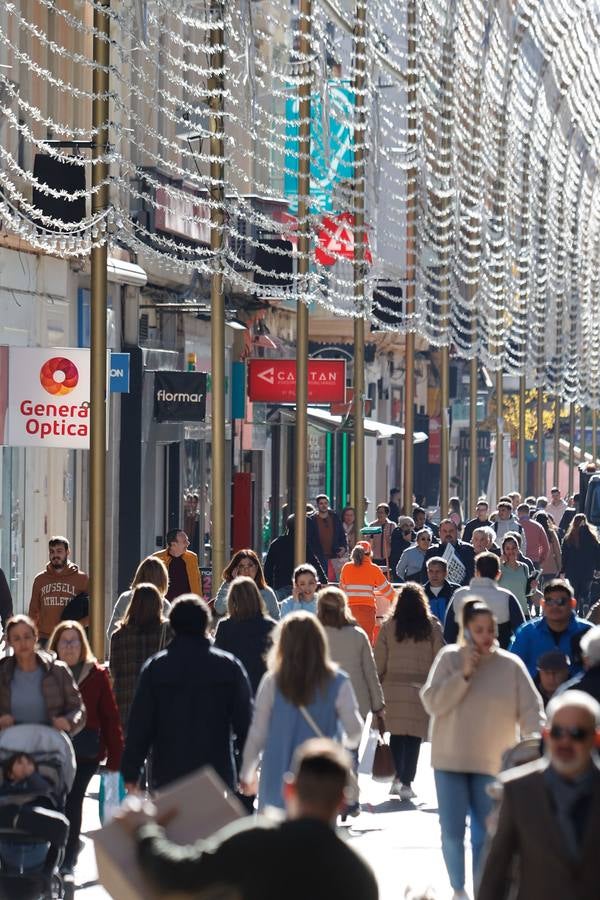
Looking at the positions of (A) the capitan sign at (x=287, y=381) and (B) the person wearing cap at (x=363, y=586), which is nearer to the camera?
(B) the person wearing cap at (x=363, y=586)

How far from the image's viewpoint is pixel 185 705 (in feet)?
39.2

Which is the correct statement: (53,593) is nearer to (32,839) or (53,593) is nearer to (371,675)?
(371,675)

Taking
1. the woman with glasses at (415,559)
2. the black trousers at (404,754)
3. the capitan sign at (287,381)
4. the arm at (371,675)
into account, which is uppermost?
the capitan sign at (287,381)

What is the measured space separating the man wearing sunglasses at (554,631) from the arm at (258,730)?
3146 millimetres

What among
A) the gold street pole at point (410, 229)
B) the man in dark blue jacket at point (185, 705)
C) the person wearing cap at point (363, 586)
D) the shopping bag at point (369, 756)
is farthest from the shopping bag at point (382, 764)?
the gold street pole at point (410, 229)

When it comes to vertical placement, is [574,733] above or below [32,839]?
above

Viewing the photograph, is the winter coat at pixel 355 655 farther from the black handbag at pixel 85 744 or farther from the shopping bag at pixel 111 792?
the black handbag at pixel 85 744

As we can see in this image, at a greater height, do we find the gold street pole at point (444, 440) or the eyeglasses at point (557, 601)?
the gold street pole at point (444, 440)

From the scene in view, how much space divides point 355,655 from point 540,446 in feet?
194

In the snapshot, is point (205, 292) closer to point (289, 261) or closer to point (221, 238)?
point (289, 261)

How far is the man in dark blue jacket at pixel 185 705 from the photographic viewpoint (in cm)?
1195

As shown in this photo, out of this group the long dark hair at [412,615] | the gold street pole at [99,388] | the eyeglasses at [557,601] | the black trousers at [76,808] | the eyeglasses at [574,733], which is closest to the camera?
the eyeglasses at [574,733]

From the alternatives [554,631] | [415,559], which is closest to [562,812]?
[554,631]

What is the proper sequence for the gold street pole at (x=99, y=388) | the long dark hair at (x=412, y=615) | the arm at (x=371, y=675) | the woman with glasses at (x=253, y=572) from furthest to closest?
the gold street pole at (x=99, y=388), the woman with glasses at (x=253, y=572), the long dark hair at (x=412, y=615), the arm at (x=371, y=675)
